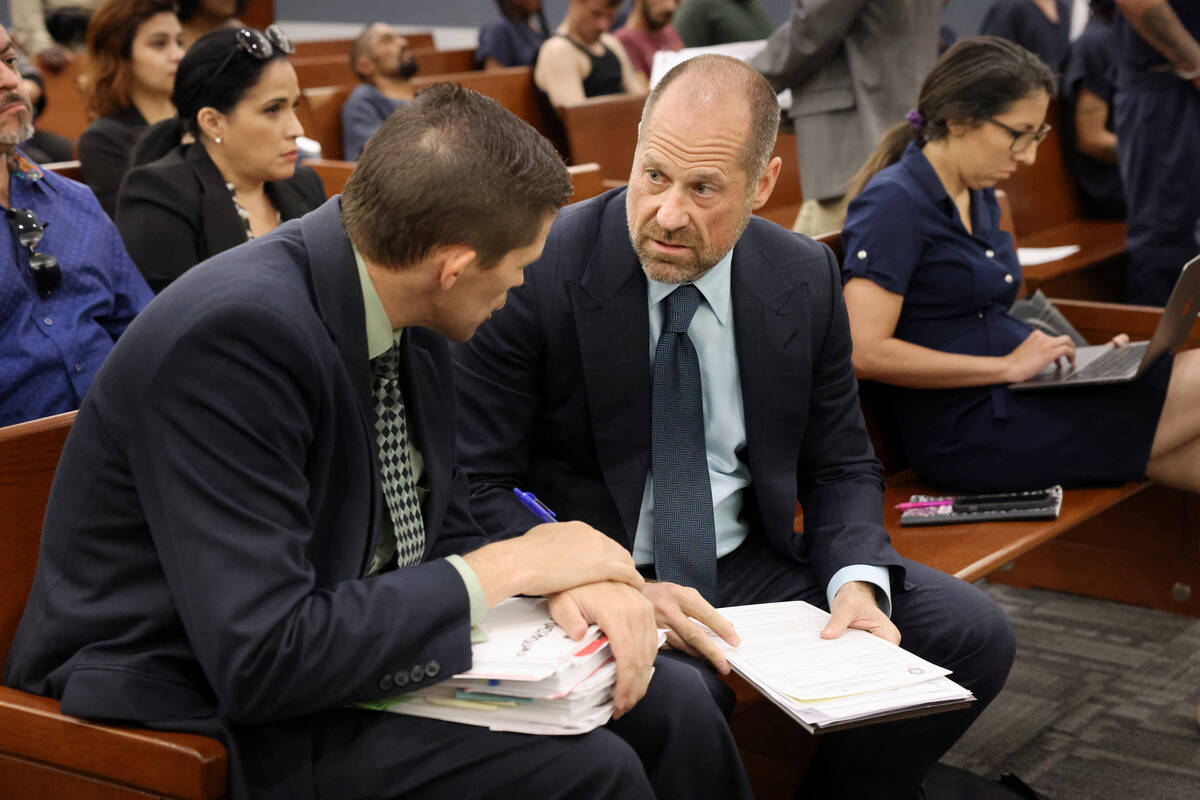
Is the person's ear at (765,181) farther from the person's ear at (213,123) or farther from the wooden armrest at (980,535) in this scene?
the person's ear at (213,123)

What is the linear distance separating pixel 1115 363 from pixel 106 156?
2.63 meters

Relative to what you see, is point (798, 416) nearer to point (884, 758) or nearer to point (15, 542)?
point (884, 758)

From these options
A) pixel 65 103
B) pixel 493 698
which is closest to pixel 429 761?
pixel 493 698

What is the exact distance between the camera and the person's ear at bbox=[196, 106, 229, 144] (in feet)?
10.0

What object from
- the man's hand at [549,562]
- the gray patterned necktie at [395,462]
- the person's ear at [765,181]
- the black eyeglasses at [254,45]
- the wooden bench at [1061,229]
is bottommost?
the wooden bench at [1061,229]

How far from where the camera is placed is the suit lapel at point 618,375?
6.52 feet

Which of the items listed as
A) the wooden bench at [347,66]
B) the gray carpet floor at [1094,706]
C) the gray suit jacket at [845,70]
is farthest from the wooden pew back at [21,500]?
the wooden bench at [347,66]

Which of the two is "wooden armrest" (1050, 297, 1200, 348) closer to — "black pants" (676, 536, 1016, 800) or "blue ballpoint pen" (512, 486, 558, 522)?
"black pants" (676, 536, 1016, 800)

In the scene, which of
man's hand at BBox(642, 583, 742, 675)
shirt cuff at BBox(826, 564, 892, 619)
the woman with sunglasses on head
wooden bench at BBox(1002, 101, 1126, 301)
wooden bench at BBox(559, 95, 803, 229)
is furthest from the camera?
wooden bench at BBox(559, 95, 803, 229)

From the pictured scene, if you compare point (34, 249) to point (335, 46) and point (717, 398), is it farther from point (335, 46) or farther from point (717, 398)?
point (335, 46)

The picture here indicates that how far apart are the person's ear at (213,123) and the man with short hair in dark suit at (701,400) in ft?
4.37

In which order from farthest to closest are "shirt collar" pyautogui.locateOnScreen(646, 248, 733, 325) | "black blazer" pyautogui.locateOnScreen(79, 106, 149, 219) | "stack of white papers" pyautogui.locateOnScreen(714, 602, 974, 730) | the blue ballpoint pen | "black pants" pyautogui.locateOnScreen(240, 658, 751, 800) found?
"black blazer" pyautogui.locateOnScreen(79, 106, 149, 219) < "shirt collar" pyautogui.locateOnScreen(646, 248, 733, 325) < the blue ballpoint pen < "stack of white papers" pyautogui.locateOnScreen(714, 602, 974, 730) < "black pants" pyautogui.locateOnScreen(240, 658, 751, 800)

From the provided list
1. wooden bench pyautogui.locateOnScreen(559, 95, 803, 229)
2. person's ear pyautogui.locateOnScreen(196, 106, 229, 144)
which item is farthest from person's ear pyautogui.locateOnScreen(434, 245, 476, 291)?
wooden bench pyautogui.locateOnScreen(559, 95, 803, 229)

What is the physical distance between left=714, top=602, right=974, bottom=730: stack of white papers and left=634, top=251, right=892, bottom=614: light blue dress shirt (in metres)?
0.22
